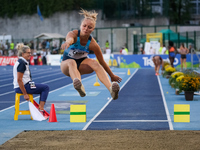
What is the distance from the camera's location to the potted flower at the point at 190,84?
48.8 feet

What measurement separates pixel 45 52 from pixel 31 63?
2.41 meters

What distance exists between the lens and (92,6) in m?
54.8

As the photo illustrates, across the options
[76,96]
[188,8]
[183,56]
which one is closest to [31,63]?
[183,56]

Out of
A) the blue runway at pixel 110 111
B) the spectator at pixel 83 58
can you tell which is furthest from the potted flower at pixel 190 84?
the spectator at pixel 83 58

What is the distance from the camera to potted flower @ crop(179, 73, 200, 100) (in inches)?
585

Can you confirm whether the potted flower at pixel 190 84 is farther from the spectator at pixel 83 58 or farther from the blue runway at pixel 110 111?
the spectator at pixel 83 58

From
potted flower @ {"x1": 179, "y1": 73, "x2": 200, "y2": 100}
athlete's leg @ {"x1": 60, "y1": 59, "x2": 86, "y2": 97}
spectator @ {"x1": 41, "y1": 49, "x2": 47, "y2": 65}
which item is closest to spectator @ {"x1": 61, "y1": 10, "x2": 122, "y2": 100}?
athlete's leg @ {"x1": 60, "y1": 59, "x2": 86, "y2": 97}

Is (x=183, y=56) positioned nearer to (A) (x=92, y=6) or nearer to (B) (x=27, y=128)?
(B) (x=27, y=128)

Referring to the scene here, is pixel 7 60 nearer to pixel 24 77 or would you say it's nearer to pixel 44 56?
pixel 44 56

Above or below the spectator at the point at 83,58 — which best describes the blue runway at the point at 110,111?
below

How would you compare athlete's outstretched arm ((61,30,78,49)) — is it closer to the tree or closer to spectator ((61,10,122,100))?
spectator ((61,10,122,100))

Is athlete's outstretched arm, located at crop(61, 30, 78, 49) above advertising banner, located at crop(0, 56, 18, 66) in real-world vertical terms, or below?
above

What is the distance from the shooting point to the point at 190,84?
14.9m

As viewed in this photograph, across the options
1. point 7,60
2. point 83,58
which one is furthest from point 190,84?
point 7,60
